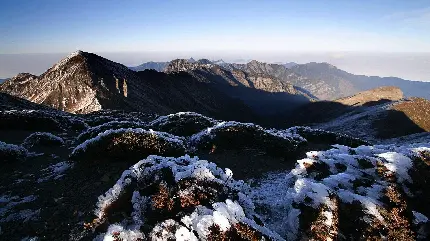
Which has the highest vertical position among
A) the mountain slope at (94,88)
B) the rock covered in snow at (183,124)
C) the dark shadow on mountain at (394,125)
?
the rock covered in snow at (183,124)

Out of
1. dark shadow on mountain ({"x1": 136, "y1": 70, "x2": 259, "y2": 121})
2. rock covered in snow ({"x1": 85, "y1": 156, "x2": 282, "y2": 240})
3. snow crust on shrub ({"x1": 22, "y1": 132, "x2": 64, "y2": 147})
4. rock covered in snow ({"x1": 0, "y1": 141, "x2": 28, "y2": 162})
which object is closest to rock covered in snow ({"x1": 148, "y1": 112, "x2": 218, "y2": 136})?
snow crust on shrub ({"x1": 22, "y1": 132, "x2": 64, "y2": 147})

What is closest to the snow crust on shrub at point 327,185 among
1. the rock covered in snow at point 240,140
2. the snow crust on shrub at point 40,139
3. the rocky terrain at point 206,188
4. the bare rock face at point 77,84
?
the rocky terrain at point 206,188

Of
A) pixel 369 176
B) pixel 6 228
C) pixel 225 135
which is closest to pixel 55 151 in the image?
pixel 6 228

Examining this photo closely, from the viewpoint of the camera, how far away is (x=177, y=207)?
9156 mm

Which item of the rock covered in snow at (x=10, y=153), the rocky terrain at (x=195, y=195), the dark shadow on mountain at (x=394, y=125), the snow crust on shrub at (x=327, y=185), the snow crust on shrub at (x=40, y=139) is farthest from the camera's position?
the dark shadow on mountain at (x=394, y=125)

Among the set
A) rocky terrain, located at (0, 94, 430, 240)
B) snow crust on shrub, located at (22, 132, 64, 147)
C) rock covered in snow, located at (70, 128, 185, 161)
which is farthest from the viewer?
snow crust on shrub, located at (22, 132, 64, 147)

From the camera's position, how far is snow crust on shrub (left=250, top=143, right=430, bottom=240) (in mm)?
10852

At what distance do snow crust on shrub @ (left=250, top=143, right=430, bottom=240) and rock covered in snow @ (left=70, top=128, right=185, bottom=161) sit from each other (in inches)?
221

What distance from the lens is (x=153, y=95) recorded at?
434 feet

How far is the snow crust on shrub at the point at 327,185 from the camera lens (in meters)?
10.9

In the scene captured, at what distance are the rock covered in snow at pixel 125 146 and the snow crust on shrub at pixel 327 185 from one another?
5.61 metres

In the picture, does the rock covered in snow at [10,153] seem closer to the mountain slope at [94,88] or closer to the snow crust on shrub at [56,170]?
the snow crust on shrub at [56,170]

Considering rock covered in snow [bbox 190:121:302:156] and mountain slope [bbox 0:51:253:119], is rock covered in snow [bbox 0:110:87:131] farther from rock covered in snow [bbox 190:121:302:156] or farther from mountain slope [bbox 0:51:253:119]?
mountain slope [bbox 0:51:253:119]

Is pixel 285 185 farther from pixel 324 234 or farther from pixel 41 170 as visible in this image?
pixel 41 170
